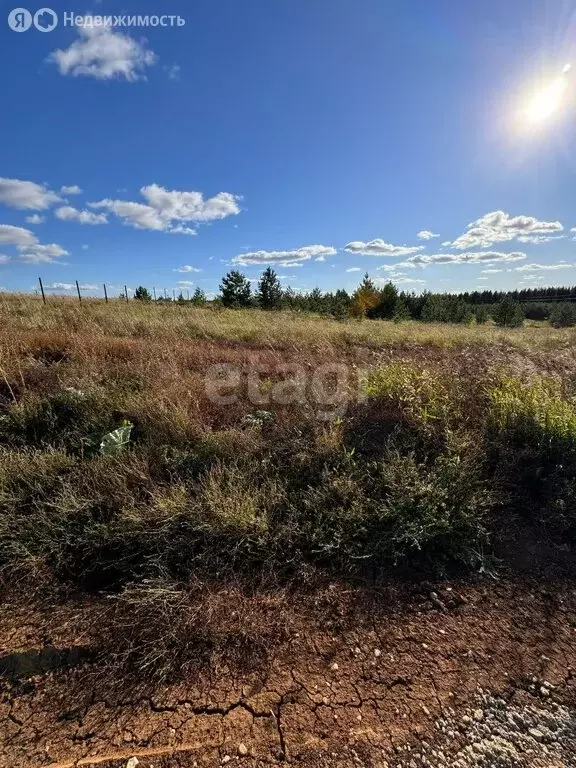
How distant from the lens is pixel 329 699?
5.45ft

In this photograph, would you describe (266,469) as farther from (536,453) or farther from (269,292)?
(269,292)

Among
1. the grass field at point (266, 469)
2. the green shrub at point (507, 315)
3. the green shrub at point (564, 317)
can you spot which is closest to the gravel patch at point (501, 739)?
the grass field at point (266, 469)

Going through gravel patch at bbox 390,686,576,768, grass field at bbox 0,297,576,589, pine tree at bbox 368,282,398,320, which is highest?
pine tree at bbox 368,282,398,320

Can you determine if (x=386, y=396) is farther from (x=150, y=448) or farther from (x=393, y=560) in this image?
(x=150, y=448)

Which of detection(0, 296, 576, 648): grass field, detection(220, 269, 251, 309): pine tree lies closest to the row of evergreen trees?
detection(220, 269, 251, 309): pine tree

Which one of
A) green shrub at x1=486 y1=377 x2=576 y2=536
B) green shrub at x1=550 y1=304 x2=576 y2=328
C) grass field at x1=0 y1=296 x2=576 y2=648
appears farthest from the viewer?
green shrub at x1=550 y1=304 x2=576 y2=328

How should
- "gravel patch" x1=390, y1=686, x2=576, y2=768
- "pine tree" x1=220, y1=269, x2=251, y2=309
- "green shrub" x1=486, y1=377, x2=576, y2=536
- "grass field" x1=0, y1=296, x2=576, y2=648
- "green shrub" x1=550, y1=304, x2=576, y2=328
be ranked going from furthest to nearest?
"green shrub" x1=550, y1=304, x2=576, y2=328 → "pine tree" x1=220, y1=269, x2=251, y2=309 → "green shrub" x1=486, y1=377, x2=576, y2=536 → "grass field" x1=0, y1=296, x2=576, y2=648 → "gravel patch" x1=390, y1=686, x2=576, y2=768

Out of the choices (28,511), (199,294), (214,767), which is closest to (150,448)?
(28,511)

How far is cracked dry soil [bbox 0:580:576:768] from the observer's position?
4.83 ft

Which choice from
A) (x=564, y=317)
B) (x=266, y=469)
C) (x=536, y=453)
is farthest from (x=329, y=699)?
(x=564, y=317)

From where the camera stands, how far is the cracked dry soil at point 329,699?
4.83 feet

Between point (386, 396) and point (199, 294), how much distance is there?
26527mm

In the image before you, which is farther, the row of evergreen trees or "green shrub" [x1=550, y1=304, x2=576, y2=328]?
"green shrub" [x1=550, y1=304, x2=576, y2=328]

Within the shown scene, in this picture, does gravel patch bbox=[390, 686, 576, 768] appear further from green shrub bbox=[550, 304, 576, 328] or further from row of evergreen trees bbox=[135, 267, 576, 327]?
green shrub bbox=[550, 304, 576, 328]
